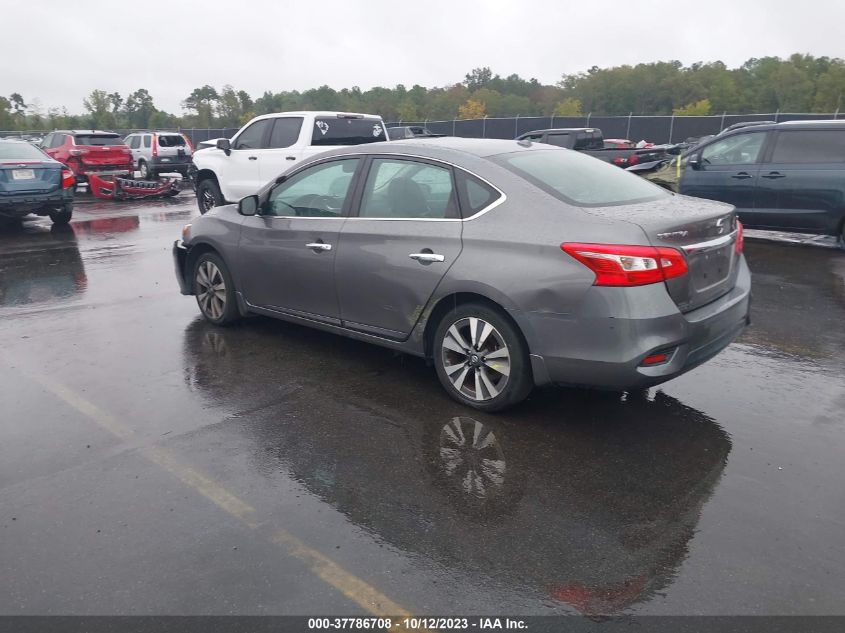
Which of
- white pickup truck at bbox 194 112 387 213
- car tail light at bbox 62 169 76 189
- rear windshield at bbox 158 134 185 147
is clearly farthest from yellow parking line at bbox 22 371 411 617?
rear windshield at bbox 158 134 185 147

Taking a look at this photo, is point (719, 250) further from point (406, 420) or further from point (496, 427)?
point (406, 420)

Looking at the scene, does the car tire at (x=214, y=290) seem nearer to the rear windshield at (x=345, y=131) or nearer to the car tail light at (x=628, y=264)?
the car tail light at (x=628, y=264)

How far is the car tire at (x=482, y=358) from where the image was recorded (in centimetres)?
428

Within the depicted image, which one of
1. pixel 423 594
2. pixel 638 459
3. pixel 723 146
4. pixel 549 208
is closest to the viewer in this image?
pixel 423 594

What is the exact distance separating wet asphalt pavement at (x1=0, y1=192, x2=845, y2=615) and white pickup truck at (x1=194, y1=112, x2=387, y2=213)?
653cm

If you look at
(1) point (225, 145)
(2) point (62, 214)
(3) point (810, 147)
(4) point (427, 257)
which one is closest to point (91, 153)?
(2) point (62, 214)

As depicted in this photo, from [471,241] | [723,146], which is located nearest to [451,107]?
[723,146]

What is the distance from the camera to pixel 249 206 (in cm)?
588

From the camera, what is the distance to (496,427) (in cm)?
436

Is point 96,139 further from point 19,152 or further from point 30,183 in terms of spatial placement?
point 30,183

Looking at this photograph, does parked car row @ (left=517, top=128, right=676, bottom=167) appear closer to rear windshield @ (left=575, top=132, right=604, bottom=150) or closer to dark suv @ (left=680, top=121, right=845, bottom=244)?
rear windshield @ (left=575, top=132, right=604, bottom=150)

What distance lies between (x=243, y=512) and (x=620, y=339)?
2150mm

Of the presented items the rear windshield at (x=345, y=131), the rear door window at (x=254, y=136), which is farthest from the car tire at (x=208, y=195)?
the rear windshield at (x=345, y=131)

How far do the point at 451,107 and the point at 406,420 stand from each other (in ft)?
353
